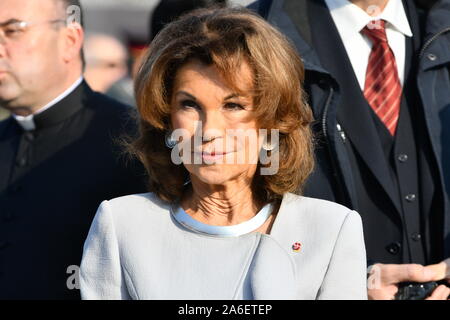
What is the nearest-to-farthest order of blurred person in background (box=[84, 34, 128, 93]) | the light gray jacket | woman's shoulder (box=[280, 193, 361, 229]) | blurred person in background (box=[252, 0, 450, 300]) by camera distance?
the light gray jacket < woman's shoulder (box=[280, 193, 361, 229]) < blurred person in background (box=[252, 0, 450, 300]) < blurred person in background (box=[84, 34, 128, 93])

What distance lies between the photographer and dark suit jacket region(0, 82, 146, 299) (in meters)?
3.44

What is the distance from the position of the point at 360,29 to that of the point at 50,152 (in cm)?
132

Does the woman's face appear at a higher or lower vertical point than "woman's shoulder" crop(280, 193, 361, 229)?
higher

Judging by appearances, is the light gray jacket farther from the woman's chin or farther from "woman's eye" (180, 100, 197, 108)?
"woman's eye" (180, 100, 197, 108)

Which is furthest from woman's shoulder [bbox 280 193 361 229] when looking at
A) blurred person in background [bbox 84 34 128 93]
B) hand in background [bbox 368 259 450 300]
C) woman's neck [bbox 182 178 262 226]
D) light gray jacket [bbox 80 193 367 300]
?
blurred person in background [bbox 84 34 128 93]

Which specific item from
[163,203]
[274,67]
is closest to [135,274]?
[163,203]

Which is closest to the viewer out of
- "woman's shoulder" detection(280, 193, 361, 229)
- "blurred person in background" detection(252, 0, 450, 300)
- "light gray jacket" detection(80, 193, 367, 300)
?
"light gray jacket" detection(80, 193, 367, 300)

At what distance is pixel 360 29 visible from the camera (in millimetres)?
3482

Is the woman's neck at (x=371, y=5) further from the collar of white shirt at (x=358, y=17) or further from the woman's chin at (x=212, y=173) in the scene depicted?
the woman's chin at (x=212, y=173)

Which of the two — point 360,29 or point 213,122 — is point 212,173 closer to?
point 213,122

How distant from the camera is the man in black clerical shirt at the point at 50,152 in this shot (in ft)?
11.3

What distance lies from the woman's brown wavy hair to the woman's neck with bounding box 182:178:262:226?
0.07 metres
